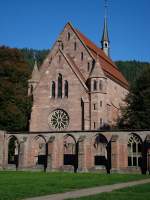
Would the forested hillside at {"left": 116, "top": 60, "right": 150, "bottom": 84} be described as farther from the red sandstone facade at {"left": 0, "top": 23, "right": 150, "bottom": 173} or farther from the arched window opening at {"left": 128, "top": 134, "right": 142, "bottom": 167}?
the arched window opening at {"left": 128, "top": 134, "right": 142, "bottom": 167}

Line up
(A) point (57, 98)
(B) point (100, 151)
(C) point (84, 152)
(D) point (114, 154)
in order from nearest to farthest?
(D) point (114, 154) < (C) point (84, 152) < (B) point (100, 151) < (A) point (57, 98)

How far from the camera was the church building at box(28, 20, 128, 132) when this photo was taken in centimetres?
4722

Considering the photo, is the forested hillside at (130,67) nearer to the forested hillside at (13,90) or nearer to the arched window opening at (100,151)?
the forested hillside at (13,90)

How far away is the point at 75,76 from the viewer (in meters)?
49.1

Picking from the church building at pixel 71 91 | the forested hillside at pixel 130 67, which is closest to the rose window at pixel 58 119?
the church building at pixel 71 91

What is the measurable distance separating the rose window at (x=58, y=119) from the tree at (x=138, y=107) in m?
6.96

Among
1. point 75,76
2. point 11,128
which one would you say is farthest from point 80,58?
point 11,128

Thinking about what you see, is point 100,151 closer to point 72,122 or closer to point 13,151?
point 72,122

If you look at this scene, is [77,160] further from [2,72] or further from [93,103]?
[2,72]

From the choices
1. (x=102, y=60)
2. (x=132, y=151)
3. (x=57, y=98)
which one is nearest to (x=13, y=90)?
(x=57, y=98)

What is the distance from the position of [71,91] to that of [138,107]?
950 centimetres

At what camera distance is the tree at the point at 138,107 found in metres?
41.9

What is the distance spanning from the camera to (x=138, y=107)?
43.9 meters

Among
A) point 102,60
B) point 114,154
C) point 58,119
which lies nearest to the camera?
point 114,154
